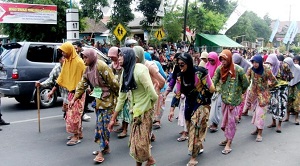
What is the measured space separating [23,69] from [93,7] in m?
10.2

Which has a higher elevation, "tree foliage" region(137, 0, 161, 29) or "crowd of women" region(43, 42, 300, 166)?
"tree foliage" region(137, 0, 161, 29)

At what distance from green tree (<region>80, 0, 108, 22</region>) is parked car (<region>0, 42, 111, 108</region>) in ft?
29.6

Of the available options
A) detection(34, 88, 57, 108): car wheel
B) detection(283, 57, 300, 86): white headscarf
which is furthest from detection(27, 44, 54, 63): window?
detection(283, 57, 300, 86): white headscarf

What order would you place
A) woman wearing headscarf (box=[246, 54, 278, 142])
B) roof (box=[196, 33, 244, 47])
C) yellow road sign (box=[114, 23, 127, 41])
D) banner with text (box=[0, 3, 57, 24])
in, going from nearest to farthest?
woman wearing headscarf (box=[246, 54, 278, 142]) → yellow road sign (box=[114, 23, 127, 41]) → banner with text (box=[0, 3, 57, 24]) → roof (box=[196, 33, 244, 47])

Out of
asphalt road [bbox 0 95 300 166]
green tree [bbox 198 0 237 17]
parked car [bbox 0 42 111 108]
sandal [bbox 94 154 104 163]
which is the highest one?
green tree [bbox 198 0 237 17]

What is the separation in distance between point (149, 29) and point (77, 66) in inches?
633

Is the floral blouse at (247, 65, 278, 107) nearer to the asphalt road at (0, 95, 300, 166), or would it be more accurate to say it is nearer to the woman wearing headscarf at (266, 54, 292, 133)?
the woman wearing headscarf at (266, 54, 292, 133)

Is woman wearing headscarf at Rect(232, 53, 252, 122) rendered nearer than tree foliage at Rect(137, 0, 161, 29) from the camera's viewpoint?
Yes

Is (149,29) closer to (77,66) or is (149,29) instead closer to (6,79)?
(6,79)

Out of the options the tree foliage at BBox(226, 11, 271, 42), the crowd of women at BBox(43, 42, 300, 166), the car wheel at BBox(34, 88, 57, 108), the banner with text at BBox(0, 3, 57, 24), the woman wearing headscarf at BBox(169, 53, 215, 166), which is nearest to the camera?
the crowd of women at BBox(43, 42, 300, 166)

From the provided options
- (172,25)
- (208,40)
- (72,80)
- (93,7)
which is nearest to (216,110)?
(72,80)

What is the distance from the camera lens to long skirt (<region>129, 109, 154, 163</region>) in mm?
4168

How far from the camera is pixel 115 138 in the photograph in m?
6.51

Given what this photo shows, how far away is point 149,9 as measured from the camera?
19.7 metres
